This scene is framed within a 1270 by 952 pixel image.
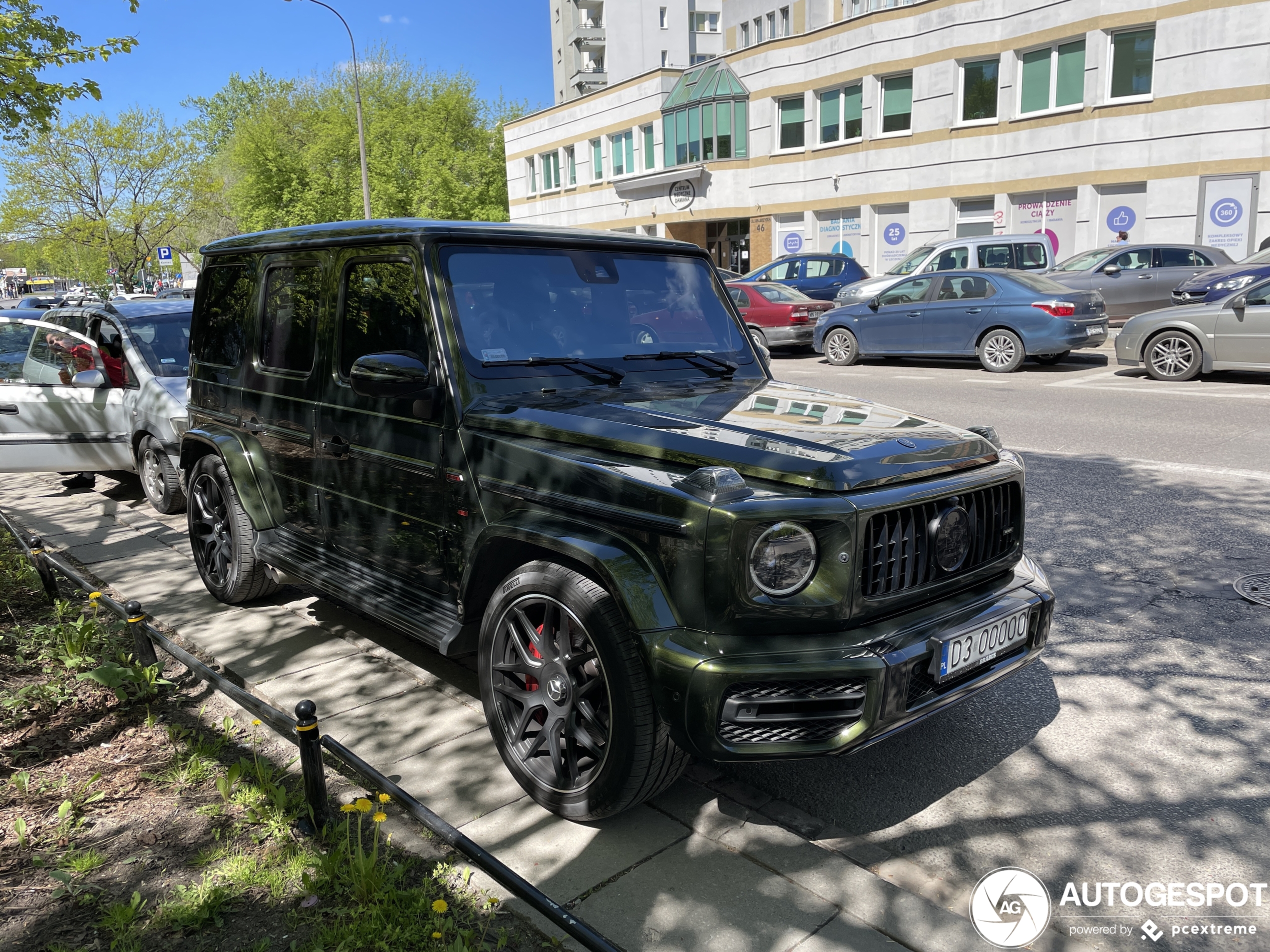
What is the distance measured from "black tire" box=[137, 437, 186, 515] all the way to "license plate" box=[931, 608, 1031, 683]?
21.3 feet

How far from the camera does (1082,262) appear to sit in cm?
1923

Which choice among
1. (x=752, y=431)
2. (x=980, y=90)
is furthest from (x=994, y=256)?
(x=752, y=431)

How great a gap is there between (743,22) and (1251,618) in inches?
2156

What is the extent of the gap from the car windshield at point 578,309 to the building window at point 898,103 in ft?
90.3

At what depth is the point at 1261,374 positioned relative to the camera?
13.9m

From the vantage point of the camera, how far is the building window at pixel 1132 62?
23.7 metres

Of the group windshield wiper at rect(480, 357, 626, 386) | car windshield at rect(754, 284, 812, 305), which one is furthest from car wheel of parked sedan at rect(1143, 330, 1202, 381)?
windshield wiper at rect(480, 357, 626, 386)

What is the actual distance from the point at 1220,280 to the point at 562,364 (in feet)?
54.7

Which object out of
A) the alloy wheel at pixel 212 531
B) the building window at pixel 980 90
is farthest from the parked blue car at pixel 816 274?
the alloy wheel at pixel 212 531

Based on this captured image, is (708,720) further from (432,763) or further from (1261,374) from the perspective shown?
(1261,374)

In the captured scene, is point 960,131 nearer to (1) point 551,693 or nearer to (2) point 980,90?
(2) point 980,90

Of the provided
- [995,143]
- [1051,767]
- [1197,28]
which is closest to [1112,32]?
[1197,28]

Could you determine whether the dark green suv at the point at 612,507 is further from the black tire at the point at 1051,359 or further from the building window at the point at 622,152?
the building window at the point at 622,152

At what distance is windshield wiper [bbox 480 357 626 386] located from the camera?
Answer: 12.2 ft
